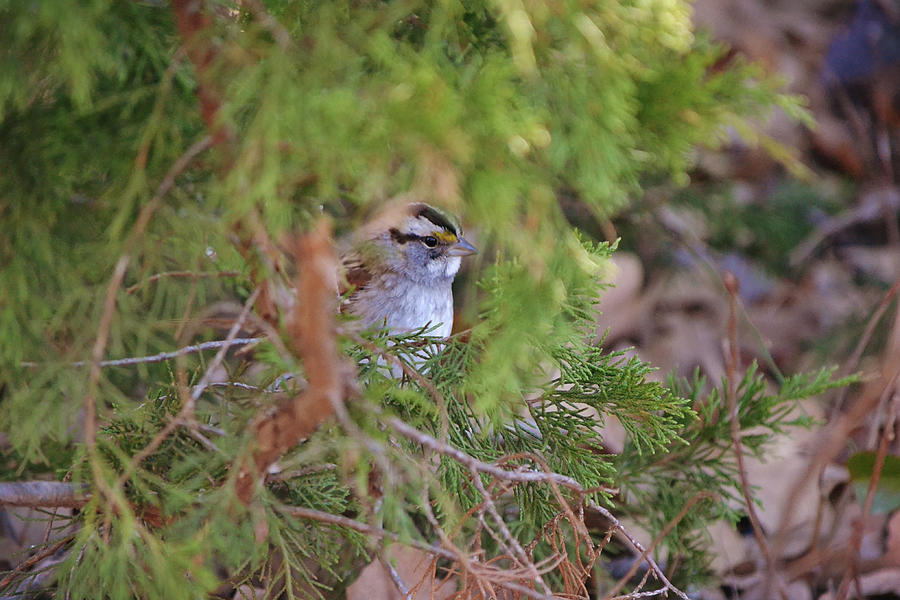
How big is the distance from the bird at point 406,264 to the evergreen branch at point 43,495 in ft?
3.89

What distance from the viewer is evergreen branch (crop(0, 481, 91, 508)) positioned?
2027mm

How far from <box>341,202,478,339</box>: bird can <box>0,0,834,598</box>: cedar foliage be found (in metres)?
0.70

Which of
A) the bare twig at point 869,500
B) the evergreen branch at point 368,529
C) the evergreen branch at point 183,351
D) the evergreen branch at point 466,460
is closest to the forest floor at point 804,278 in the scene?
the bare twig at point 869,500

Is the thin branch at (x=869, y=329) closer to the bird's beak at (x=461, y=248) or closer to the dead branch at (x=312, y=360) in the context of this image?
the bird's beak at (x=461, y=248)

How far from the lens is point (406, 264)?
3174 millimetres

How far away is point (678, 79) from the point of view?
7.57ft

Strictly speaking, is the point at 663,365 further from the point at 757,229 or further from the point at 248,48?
the point at 248,48

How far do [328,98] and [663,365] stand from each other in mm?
3181

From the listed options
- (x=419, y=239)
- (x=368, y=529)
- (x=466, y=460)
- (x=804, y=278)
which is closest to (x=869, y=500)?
(x=466, y=460)

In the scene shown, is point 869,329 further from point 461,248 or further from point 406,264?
point 406,264

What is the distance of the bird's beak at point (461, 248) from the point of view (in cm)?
320

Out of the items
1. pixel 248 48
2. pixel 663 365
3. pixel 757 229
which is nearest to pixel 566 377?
pixel 248 48

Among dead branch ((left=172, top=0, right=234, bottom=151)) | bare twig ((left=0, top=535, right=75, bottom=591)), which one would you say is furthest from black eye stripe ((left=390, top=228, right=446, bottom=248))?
bare twig ((left=0, top=535, right=75, bottom=591))

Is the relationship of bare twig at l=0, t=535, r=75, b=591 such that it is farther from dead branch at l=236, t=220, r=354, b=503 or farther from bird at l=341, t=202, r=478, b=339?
bird at l=341, t=202, r=478, b=339
